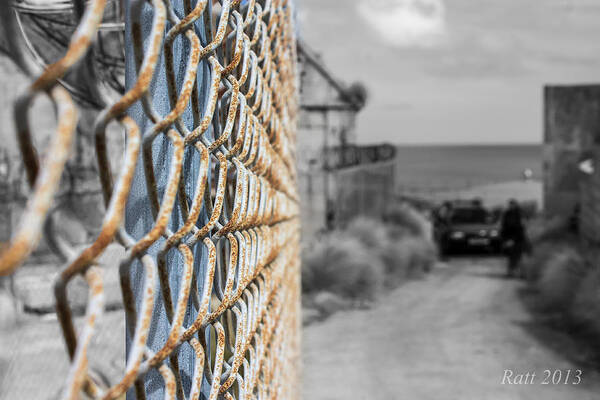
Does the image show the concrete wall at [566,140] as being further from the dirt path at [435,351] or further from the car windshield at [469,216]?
the dirt path at [435,351]

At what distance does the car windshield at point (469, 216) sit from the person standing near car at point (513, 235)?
448cm

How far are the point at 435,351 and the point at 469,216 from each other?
11.2m

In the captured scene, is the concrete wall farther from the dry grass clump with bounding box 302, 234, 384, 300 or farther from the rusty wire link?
the rusty wire link

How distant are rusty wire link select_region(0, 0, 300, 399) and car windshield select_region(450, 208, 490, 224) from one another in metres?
18.4

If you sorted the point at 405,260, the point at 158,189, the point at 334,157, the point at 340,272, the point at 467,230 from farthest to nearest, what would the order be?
1. the point at 334,157
2. the point at 467,230
3. the point at 405,260
4. the point at 340,272
5. the point at 158,189

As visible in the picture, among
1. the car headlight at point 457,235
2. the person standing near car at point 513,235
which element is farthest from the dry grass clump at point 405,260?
the car headlight at point 457,235

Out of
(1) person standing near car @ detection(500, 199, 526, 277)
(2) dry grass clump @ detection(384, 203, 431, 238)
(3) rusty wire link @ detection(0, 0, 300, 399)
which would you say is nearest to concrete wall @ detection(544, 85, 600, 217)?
(2) dry grass clump @ detection(384, 203, 431, 238)

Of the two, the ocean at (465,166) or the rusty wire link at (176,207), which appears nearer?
the rusty wire link at (176,207)

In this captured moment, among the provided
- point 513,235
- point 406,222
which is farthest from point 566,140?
point 513,235

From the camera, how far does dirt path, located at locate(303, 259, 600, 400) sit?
7.82 metres

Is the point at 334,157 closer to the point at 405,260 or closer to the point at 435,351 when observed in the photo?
the point at 405,260

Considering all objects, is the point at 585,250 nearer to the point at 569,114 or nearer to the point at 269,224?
the point at 569,114

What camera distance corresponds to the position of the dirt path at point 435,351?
25.7ft

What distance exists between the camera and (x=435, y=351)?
9.44 m
